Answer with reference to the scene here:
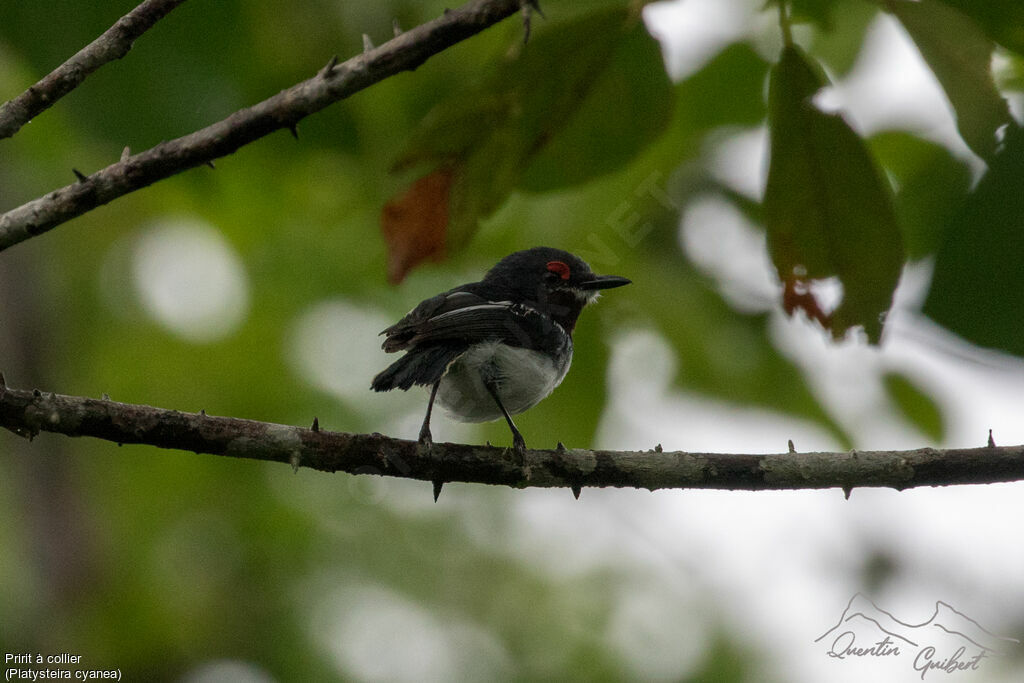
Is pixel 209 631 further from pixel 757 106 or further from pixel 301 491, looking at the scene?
pixel 757 106

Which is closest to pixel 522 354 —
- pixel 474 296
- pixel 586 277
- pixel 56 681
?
pixel 474 296

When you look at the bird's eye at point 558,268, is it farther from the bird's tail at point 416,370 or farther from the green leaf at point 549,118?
the green leaf at point 549,118

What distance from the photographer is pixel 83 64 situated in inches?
84.4

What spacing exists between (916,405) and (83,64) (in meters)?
3.30

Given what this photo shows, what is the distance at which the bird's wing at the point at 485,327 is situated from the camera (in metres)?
3.58

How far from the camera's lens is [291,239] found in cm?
590

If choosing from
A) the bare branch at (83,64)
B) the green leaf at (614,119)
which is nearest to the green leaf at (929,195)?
the green leaf at (614,119)

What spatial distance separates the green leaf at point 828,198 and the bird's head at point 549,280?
2.00 m

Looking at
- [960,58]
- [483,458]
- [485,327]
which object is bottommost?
[483,458]

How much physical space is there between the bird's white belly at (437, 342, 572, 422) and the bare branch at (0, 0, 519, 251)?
1.88 meters

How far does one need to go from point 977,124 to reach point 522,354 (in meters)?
2.08

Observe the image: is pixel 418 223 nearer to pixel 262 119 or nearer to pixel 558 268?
pixel 262 119

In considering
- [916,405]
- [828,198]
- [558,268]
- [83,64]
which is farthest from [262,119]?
[916,405]

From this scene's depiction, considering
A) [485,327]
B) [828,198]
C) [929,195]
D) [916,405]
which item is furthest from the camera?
[916,405]
